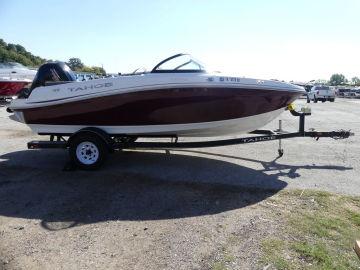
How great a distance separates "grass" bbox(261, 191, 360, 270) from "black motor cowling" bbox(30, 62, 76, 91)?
4858mm

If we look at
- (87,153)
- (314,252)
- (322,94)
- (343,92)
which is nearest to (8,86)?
(87,153)

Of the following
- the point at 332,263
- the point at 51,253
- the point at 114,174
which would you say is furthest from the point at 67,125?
the point at 332,263

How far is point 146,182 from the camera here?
6664 millimetres

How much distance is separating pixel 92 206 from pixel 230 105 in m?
3.10

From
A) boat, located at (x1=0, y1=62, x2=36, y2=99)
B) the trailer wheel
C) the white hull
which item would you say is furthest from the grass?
boat, located at (x1=0, y1=62, x2=36, y2=99)

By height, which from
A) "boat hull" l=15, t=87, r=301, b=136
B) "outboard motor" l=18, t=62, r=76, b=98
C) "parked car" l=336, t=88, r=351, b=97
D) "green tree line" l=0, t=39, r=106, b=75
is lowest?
"parked car" l=336, t=88, r=351, b=97

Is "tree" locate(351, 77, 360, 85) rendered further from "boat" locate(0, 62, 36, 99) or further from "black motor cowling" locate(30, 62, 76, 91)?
"black motor cowling" locate(30, 62, 76, 91)

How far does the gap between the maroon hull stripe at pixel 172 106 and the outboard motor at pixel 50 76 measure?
2.36 feet

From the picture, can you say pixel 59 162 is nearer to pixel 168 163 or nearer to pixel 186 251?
pixel 168 163

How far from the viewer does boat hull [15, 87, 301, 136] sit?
24.0 feet

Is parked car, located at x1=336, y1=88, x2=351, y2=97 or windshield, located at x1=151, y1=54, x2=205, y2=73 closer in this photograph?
windshield, located at x1=151, y1=54, x2=205, y2=73

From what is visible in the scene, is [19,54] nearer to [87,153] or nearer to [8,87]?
[8,87]

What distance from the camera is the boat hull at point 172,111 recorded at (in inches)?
288

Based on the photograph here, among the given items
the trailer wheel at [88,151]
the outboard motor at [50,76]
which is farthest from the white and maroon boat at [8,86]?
the trailer wheel at [88,151]
